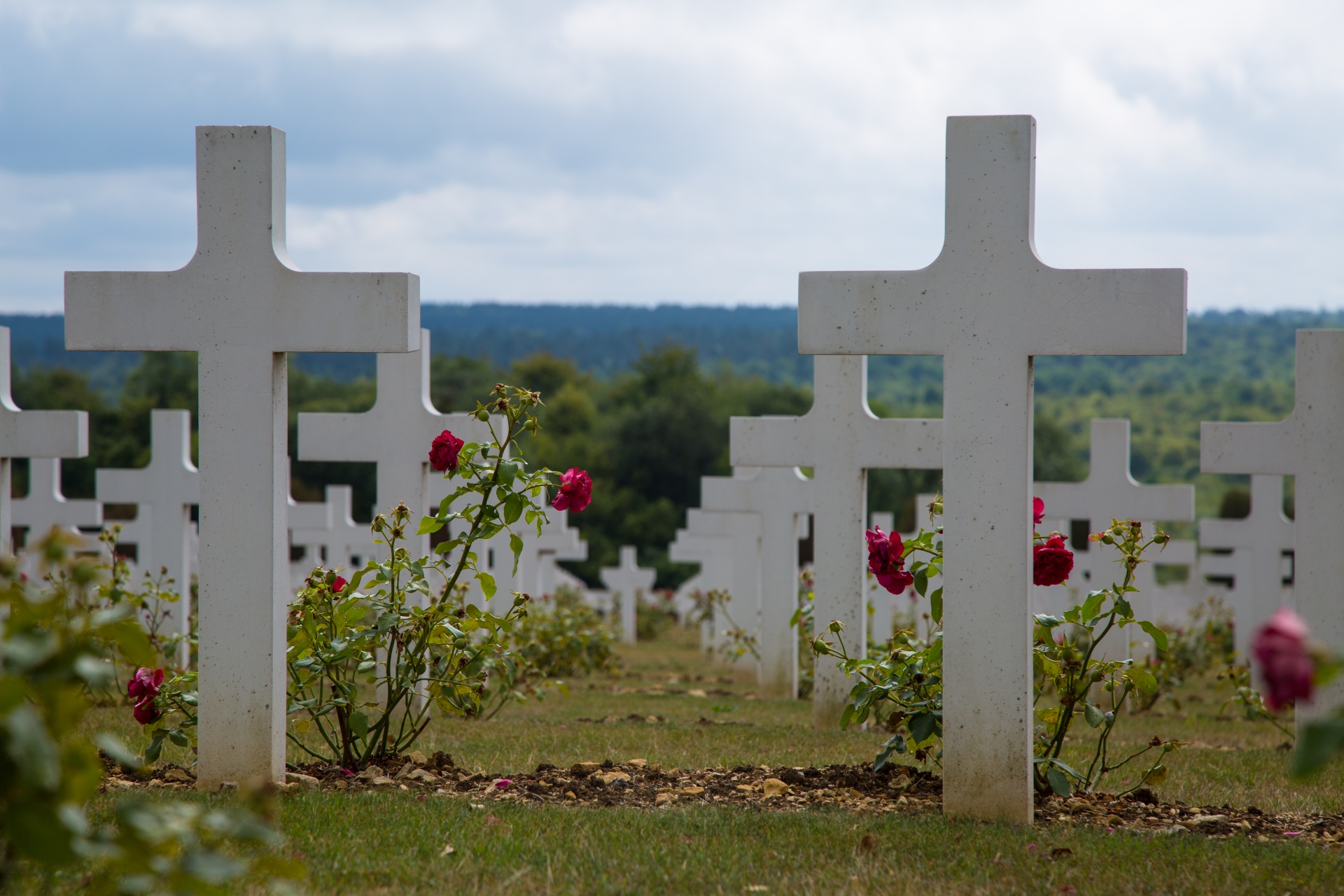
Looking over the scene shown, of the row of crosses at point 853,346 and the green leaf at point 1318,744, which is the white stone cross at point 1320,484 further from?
the green leaf at point 1318,744

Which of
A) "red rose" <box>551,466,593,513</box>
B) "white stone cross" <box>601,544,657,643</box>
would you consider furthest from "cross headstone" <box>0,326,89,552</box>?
"white stone cross" <box>601,544,657,643</box>

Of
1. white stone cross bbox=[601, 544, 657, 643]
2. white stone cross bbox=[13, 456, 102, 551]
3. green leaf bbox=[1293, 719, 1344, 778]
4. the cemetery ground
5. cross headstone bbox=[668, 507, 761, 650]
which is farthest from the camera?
white stone cross bbox=[601, 544, 657, 643]

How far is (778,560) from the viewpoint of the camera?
12039 millimetres

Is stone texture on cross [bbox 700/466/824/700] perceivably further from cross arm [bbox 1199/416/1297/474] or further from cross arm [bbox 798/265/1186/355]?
cross arm [bbox 798/265/1186/355]

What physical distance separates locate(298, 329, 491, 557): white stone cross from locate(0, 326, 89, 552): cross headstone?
1.54 m

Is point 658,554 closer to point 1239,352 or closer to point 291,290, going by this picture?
point 291,290

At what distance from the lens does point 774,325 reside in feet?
445

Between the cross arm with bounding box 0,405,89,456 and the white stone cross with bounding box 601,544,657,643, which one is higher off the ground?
the cross arm with bounding box 0,405,89,456

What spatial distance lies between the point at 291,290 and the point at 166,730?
186 centimetres

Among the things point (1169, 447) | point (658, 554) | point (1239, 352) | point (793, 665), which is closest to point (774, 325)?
point (1239, 352)

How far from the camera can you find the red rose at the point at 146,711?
500 centimetres

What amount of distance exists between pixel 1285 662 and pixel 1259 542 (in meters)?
13.0

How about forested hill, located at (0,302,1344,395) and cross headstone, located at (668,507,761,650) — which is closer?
cross headstone, located at (668,507,761,650)

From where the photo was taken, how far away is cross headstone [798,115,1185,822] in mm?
4707
